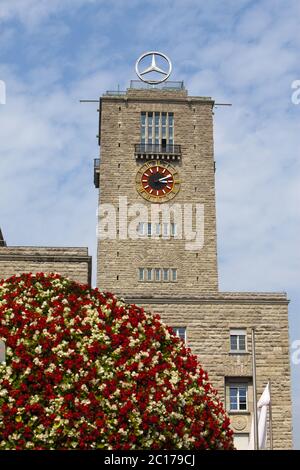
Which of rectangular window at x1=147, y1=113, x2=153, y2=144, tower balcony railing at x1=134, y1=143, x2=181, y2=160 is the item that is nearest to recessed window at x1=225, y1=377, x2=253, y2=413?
tower balcony railing at x1=134, y1=143, x2=181, y2=160

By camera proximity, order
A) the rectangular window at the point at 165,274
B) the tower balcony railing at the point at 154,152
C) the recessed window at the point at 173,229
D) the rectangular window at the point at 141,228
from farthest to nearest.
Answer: the tower balcony railing at the point at 154,152
the rectangular window at the point at 141,228
the recessed window at the point at 173,229
the rectangular window at the point at 165,274

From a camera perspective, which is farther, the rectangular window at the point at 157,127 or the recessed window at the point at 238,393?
the rectangular window at the point at 157,127

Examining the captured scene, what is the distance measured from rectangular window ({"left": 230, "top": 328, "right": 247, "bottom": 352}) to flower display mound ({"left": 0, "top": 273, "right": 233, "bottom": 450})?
864 inches

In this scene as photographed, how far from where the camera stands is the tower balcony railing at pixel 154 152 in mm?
64875

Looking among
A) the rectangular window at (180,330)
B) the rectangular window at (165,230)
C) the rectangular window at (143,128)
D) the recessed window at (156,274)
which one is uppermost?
the rectangular window at (143,128)

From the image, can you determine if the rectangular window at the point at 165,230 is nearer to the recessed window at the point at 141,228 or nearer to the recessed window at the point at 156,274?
the recessed window at the point at 141,228

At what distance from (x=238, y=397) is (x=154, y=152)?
26677mm

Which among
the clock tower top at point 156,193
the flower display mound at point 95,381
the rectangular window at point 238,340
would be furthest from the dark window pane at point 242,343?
the flower display mound at point 95,381

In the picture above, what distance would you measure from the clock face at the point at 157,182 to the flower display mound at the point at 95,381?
4157 cm

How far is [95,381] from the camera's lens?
19875mm

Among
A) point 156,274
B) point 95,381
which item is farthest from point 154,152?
point 95,381

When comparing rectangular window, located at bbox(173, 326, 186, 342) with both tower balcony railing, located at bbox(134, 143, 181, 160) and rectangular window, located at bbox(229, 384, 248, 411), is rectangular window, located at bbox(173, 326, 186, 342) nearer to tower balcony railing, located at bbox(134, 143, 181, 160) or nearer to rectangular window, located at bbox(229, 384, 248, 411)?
rectangular window, located at bbox(229, 384, 248, 411)

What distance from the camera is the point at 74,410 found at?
19.4 metres

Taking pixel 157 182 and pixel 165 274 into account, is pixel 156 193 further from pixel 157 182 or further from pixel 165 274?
pixel 165 274
